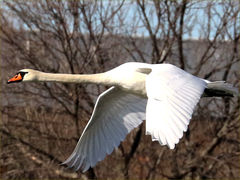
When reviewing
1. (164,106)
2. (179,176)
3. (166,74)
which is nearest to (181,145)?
(179,176)

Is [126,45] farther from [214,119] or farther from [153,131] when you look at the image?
[153,131]

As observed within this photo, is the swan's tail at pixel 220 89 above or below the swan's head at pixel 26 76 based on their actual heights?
below

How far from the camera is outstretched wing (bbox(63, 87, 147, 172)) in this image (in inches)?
209

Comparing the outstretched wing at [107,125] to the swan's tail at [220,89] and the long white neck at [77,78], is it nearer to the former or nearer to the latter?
the long white neck at [77,78]

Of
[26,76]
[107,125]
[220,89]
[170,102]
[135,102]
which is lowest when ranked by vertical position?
[107,125]

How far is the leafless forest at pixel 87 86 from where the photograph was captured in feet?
21.0

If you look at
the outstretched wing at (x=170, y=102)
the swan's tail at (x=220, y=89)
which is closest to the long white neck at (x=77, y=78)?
the outstretched wing at (x=170, y=102)

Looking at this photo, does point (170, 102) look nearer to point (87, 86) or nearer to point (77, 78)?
point (77, 78)

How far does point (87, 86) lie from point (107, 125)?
1595 millimetres

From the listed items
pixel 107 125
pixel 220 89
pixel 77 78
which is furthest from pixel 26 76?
pixel 220 89

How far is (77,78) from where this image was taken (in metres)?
5.08

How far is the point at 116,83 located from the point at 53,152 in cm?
309

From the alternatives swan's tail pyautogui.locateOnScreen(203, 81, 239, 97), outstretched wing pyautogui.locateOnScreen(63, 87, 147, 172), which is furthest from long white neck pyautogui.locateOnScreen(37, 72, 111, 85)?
swan's tail pyautogui.locateOnScreen(203, 81, 239, 97)

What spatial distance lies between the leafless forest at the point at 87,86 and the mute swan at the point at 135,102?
930 mm
